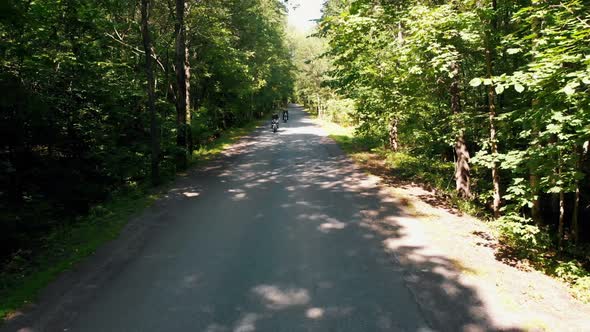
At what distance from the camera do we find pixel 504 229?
285 inches

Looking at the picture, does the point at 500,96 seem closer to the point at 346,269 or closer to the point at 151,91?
the point at 346,269

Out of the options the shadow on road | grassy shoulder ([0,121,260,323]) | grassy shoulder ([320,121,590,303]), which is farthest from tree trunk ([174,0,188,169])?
grassy shoulder ([320,121,590,303])

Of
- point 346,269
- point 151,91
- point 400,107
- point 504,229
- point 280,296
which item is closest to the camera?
point 280,296

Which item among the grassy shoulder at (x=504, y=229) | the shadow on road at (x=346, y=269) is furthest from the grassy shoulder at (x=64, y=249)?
the grassy shoulder at (x=504, y=229)

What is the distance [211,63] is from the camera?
78.9 feet

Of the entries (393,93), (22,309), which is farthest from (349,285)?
(393,93)

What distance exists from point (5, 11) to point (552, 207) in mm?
15076

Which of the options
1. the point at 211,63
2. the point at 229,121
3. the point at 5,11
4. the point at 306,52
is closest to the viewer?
the point at 5,11

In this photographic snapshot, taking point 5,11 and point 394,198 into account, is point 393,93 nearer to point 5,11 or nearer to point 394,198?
point 394,198

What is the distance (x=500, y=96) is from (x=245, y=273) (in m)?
8.72

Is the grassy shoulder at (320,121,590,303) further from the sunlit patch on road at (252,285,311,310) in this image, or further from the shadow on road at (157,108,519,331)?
the sunlit patch on road at (252,285,311,310)

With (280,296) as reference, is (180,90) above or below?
above

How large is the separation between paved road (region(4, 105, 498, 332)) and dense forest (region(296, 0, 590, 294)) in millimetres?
2889

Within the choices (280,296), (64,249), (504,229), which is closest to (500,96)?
(504,229)
